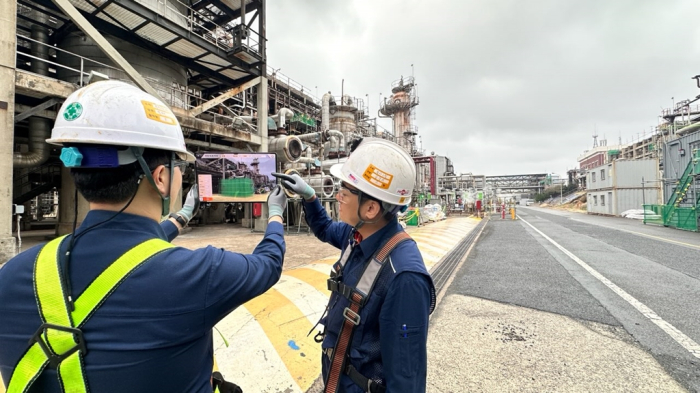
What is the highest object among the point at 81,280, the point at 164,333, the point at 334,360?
the point at 81,280

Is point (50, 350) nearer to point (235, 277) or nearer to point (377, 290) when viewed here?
point (235, 277)

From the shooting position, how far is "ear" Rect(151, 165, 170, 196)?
123 centimetres

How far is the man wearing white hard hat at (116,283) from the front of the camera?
87cm

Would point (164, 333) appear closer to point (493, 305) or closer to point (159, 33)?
point (493, 305)

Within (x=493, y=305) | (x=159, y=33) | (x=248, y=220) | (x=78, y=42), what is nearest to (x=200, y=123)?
(x=159, y=33)

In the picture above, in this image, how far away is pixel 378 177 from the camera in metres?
1.79

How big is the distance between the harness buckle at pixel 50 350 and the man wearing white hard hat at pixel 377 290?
3.50 ft

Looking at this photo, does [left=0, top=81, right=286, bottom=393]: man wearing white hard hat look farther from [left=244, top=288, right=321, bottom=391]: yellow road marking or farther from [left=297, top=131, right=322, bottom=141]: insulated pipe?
[left=297, top=131, right=322, bottom=141]: insulated pipe

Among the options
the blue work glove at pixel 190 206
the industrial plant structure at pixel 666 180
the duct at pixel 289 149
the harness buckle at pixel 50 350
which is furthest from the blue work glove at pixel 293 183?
the industrial plant structure at pixel 666 180

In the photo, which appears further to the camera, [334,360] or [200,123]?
[200,123]

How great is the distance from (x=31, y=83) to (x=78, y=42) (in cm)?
446

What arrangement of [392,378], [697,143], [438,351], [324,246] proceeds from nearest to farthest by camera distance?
[392,378] → [438,351] → [324,246] → [697,143]

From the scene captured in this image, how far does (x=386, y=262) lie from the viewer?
61.2 inches

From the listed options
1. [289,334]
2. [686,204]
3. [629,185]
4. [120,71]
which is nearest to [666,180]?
[686,204]
